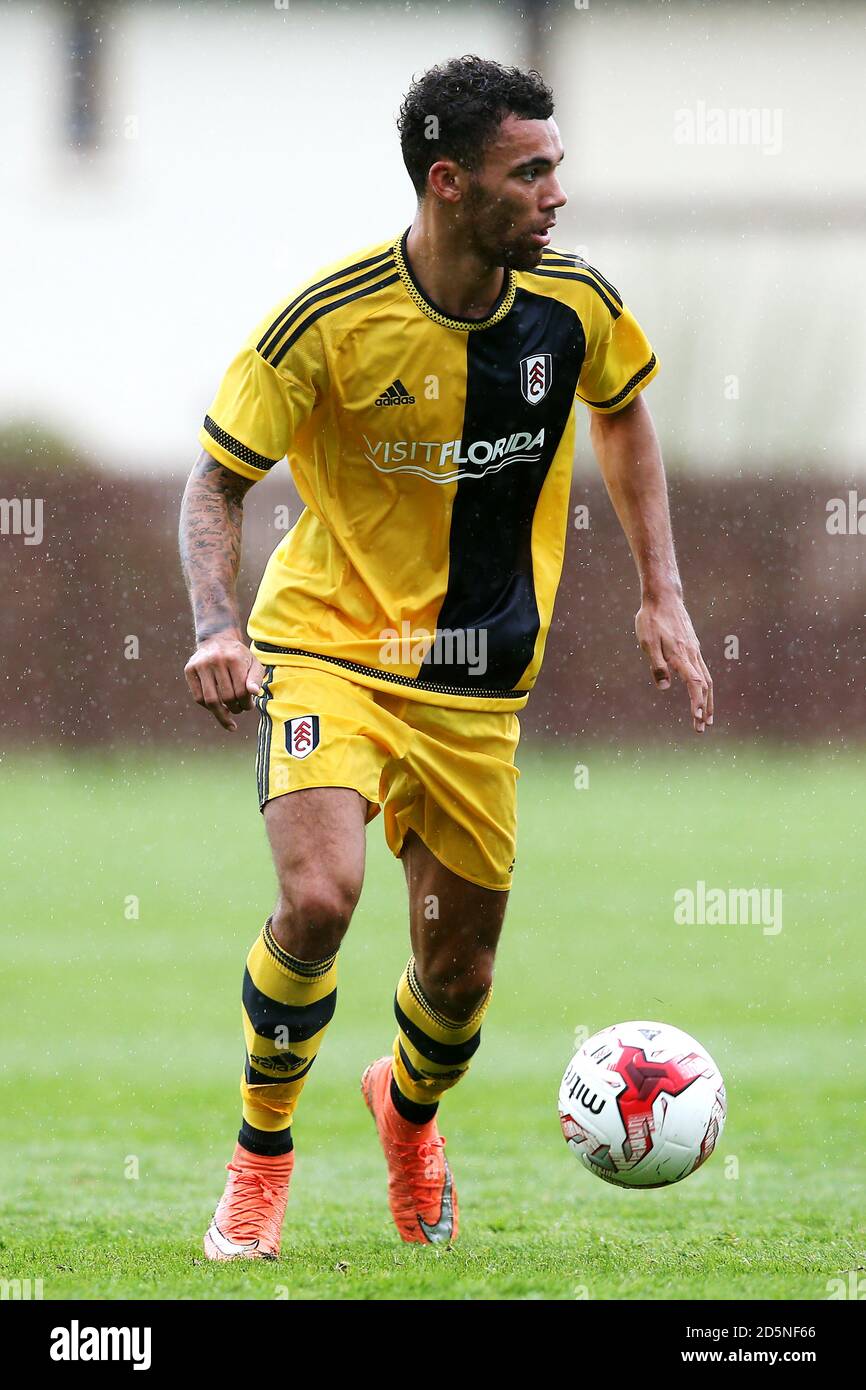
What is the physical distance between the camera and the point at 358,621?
147 inches

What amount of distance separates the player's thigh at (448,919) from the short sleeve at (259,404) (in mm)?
970

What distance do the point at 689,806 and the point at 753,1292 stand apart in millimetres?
13169

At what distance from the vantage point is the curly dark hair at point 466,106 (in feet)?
11.7

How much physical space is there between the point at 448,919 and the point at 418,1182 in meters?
0.65

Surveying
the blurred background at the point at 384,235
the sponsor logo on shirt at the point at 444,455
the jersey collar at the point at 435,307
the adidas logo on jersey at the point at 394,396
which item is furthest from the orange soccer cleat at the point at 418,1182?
the blurred background at the point at 384,235

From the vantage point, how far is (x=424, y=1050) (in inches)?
159

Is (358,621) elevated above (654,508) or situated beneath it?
situated beneath

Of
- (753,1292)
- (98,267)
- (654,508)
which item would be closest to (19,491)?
(98,267)

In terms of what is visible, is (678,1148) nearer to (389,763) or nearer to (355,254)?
(389,763)

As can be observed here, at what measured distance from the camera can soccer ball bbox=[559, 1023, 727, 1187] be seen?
349 centimetres

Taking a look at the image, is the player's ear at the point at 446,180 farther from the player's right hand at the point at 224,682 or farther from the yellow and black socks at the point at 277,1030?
the yellow and black socks at the point at 277,1030

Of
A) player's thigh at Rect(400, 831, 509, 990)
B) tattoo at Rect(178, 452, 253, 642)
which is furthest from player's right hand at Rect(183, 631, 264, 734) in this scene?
player's thigh at Rect(400, 831, 509, 990)

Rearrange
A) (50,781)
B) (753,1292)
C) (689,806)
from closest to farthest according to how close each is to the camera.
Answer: (753,1292) < (689,806) < (50,781)

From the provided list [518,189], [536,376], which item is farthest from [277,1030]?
[518,189]
